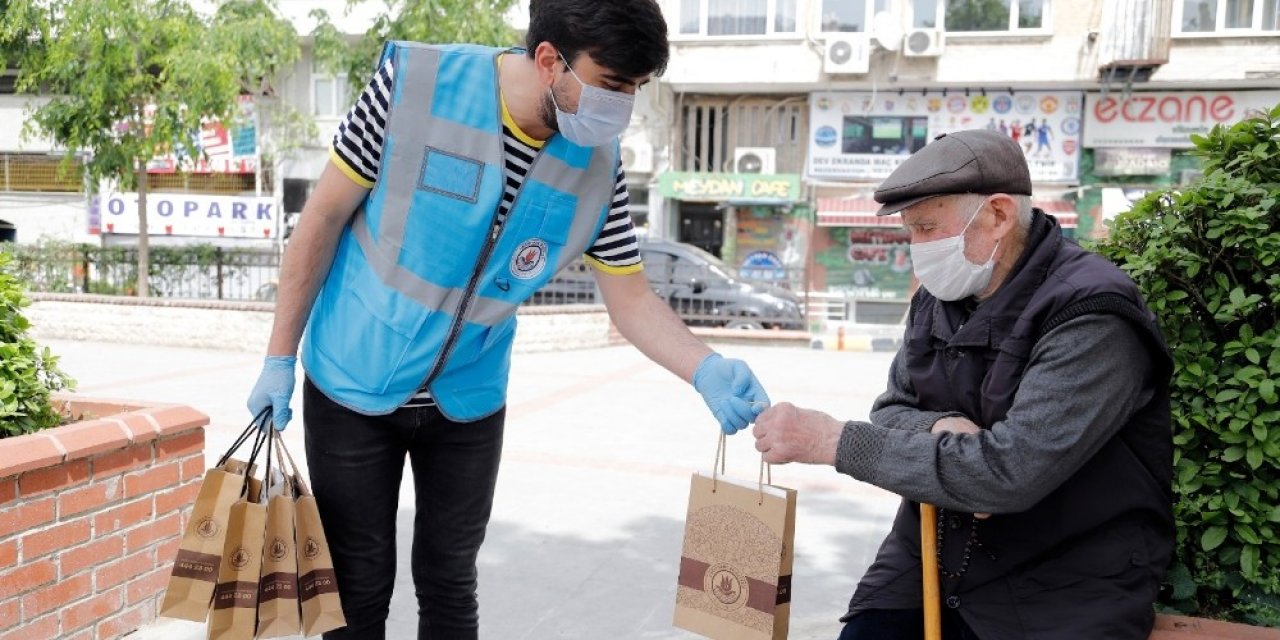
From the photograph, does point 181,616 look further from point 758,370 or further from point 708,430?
point 758,370

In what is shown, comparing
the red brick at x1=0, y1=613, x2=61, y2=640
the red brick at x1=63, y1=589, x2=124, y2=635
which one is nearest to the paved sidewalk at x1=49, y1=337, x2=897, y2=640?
the red brick at x1=63, y1=589, x2=124, y2=635

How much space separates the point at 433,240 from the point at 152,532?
6.09ft

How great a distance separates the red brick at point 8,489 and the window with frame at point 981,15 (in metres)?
19.2

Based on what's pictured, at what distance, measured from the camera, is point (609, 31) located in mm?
2066

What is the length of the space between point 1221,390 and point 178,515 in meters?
3.11

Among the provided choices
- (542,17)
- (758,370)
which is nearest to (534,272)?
(542,17)

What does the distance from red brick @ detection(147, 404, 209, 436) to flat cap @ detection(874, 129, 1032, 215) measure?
253cm

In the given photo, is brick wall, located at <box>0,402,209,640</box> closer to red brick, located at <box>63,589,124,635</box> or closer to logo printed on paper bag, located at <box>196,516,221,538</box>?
red brick, located at <box>63,589,124,635</box>

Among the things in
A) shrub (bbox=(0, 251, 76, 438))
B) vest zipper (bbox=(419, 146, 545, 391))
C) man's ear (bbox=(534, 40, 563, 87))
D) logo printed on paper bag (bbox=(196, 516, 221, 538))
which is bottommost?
logo printed on paper bag (bbox=(196, 516, 221, 538))

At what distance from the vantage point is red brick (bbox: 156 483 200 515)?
11.2 feet

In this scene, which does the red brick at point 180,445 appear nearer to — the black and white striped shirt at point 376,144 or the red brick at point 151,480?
the red brick at point 151,480

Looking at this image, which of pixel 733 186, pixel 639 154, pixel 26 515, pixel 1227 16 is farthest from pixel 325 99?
pixel 26 515

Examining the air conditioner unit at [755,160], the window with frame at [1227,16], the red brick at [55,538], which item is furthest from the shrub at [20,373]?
the window with frame at [1227,16]

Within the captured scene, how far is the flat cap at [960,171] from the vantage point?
1856mm
